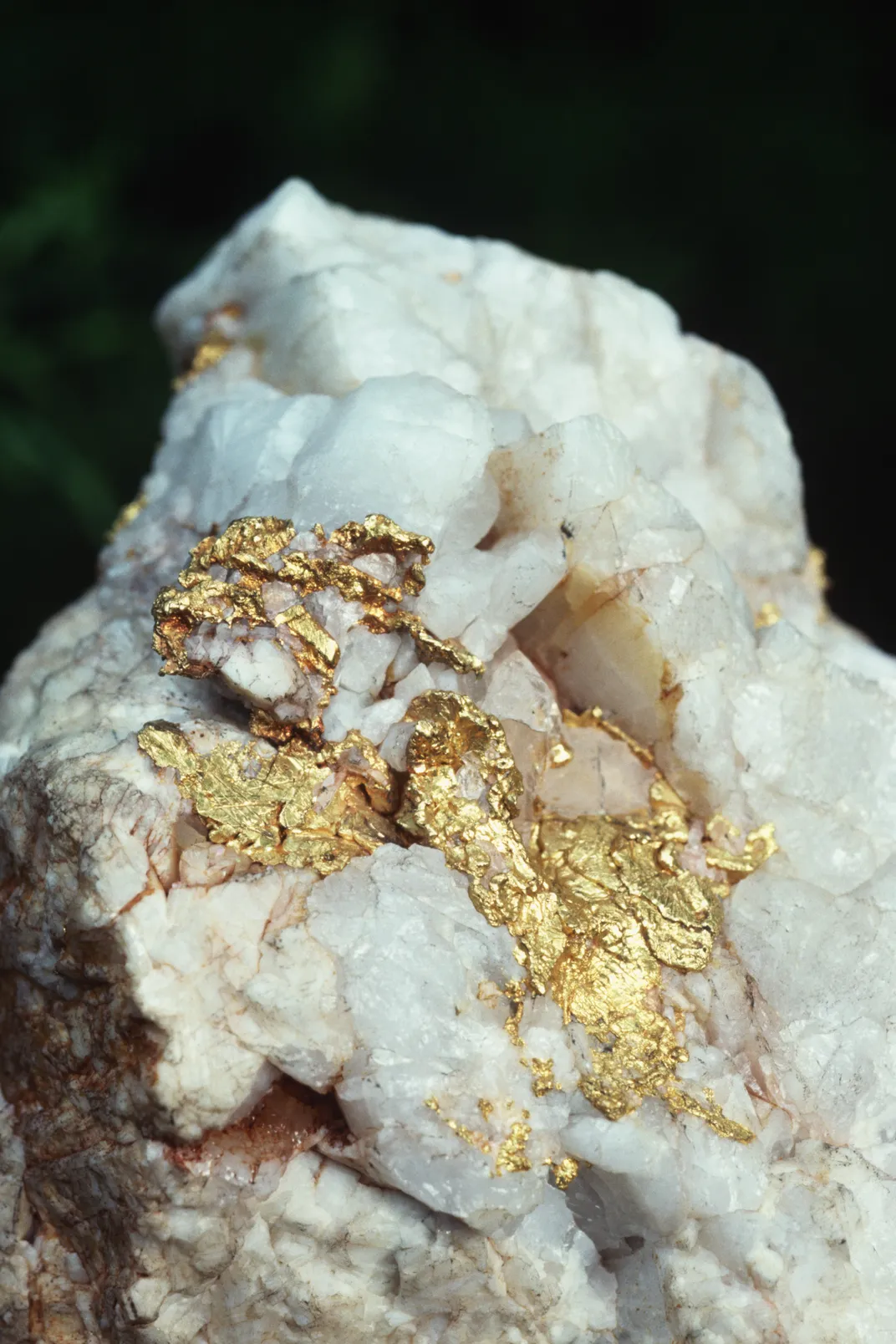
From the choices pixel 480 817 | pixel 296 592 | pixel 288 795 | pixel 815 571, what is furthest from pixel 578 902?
pixel 815 571

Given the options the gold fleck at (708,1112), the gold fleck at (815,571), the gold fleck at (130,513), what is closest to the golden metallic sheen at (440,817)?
the gold fleck at (708,1112)

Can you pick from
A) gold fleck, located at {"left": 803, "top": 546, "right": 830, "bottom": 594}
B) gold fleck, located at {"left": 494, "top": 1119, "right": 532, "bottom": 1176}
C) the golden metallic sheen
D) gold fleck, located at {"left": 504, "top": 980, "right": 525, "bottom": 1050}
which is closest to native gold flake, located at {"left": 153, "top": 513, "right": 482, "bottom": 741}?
the golden metallic sheen

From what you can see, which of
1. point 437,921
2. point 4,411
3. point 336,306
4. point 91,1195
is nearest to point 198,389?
point 336,306

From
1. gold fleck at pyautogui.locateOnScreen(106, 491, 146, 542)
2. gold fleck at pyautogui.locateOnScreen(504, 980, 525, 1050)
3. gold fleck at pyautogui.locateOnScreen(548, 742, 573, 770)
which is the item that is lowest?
gold fleck at pyautogui.locateOnScreen(106, 491, 146, 542)

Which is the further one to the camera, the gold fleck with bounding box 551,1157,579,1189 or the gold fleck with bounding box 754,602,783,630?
the gold fleck with bounding box 754,602,783,630

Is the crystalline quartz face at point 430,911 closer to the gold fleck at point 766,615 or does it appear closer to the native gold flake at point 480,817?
the native gold flake at point 480,817

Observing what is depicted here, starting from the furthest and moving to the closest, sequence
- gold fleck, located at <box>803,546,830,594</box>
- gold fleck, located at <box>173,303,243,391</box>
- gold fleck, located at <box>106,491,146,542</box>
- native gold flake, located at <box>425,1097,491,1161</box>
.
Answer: gold fleck, located at <box>803,546,830,594</box>
gold fleck, located at <box>173,303,243,391</box>
gold fleck, located at <box>106,491,146,542</box>
native gold flake, located at <box>425,1097,491,1161</box>

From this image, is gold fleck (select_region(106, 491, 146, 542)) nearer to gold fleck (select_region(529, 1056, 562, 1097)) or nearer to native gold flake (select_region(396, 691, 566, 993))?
native gold flake (select_region(396, 691, 566, 993))

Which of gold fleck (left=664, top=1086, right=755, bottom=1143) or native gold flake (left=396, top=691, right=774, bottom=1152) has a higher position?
native gold flake (left=396, top=691, right=774, bottom=1152)

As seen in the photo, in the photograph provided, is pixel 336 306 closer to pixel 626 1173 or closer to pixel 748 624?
pixel 748 624
